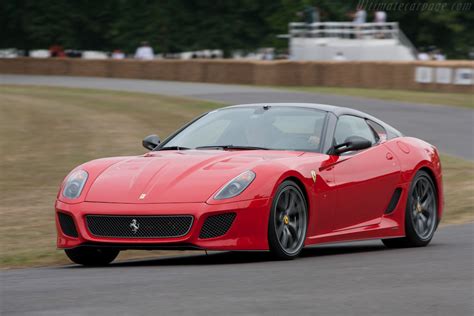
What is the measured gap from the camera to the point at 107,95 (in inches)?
1272

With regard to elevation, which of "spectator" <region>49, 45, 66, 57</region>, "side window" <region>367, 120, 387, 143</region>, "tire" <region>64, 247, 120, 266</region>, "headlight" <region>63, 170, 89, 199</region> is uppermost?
"headlight" <region>63, 170, 89, 199</region>

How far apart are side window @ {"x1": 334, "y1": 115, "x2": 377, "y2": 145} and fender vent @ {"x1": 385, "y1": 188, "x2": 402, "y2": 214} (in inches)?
18.7

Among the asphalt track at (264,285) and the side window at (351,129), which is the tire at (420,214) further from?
the side window at (351,129)

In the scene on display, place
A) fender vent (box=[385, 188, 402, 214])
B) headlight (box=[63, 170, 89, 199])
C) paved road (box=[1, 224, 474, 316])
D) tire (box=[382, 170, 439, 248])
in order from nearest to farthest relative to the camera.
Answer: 1. paved road (box=[1, 224, 474, 316])
2. headlight (box=[63, 170, 89, 199])
3. fender vent (box=[385, 188, 402, 214])
4. tire (box=[382, 170, 439, 248])

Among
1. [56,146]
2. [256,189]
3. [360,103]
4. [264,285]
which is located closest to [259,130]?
[256,189]

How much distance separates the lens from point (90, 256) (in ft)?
29.5

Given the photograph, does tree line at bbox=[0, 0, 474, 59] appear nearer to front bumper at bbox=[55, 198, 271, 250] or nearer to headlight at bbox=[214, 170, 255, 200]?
headlight at bbox=[214, 170, 255, 200]

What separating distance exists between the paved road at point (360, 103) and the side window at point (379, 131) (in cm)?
914

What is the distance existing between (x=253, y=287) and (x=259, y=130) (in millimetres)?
2921

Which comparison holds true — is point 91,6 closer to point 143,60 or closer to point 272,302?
point 143,60

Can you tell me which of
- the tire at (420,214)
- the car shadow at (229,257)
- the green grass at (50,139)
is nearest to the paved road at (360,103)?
the green grass at (50,139)

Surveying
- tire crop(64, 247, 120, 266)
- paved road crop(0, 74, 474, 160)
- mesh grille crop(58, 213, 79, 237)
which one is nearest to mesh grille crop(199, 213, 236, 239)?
tire crop(64, 247, 120, 266)

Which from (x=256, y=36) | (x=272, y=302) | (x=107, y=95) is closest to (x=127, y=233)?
(x=272, y=302)

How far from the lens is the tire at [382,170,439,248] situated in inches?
412
